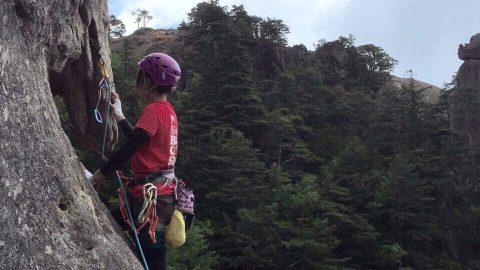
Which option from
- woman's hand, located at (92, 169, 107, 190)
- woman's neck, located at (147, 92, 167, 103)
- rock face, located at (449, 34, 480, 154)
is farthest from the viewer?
rock face, located at (449, 34, 480, 154)

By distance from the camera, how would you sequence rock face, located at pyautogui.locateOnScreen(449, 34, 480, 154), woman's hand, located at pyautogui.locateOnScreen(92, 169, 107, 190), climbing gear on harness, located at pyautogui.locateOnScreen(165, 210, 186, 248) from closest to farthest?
1. climbing gear on harness, located at pyautogui.locateOnScreen(165, 210, 186, 248)
2. woman's hand, located at pyautogui.locateOnScreen(92, 169, 107, 190)
3. rock face, located at pyautogui.locateOnScreen(449, 34, 480, 154)

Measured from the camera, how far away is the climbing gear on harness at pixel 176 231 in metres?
3.66

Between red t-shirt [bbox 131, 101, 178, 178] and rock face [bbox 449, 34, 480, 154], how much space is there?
4084 centimetres

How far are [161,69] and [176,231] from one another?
3.64 ft

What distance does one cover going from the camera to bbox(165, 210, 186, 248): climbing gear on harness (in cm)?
366

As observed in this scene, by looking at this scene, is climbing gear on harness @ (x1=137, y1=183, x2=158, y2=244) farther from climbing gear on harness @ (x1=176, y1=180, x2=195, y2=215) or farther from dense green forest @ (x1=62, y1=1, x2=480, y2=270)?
dense green forest @ (x1=62, y1=1, x2=480, y2=270)

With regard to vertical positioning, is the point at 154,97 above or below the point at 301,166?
above

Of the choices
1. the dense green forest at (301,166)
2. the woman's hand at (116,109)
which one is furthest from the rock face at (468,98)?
the woman's hand at (116,109)

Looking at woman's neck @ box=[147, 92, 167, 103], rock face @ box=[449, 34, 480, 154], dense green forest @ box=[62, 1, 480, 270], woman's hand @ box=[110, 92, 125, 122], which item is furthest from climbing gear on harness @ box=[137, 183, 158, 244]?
rock face @ box=[449, 34, 480, 154]

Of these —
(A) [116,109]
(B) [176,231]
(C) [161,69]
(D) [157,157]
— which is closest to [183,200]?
(B) [176,231]

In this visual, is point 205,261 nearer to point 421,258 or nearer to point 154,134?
point 421,258

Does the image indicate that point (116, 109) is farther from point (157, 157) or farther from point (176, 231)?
point (176, 231)

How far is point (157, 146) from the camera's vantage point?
374 cm

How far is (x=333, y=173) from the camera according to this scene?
35531mm
